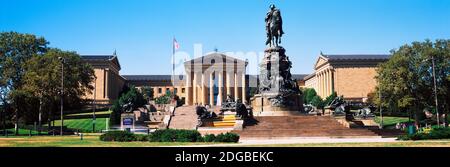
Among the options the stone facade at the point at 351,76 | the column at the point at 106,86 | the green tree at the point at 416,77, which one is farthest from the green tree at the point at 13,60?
the stone facade at the point at 351,76

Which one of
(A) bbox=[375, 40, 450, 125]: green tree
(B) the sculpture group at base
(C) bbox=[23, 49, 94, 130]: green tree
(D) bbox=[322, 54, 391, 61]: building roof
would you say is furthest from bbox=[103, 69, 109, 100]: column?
(B) the sculpture group at base

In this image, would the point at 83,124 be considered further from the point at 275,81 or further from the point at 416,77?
the point at 416,77

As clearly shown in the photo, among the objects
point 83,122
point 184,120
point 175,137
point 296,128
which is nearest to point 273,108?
point 296,128

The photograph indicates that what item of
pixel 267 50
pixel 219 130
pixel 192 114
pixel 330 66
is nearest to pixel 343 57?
pixel 330 66

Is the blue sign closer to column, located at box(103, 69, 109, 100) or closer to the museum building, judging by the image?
the museum building

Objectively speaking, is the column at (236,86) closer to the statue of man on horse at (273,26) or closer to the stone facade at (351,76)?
the stone facade at (351,76)

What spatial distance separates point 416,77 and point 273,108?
105 ft

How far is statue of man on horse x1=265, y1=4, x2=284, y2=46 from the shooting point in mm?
49062

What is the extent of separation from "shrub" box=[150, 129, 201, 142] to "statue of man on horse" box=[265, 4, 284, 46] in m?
20.5

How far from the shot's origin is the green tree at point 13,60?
221ft

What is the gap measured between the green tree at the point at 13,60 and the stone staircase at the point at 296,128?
135 feet

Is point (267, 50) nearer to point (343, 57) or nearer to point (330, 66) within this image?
point (330, 66)
